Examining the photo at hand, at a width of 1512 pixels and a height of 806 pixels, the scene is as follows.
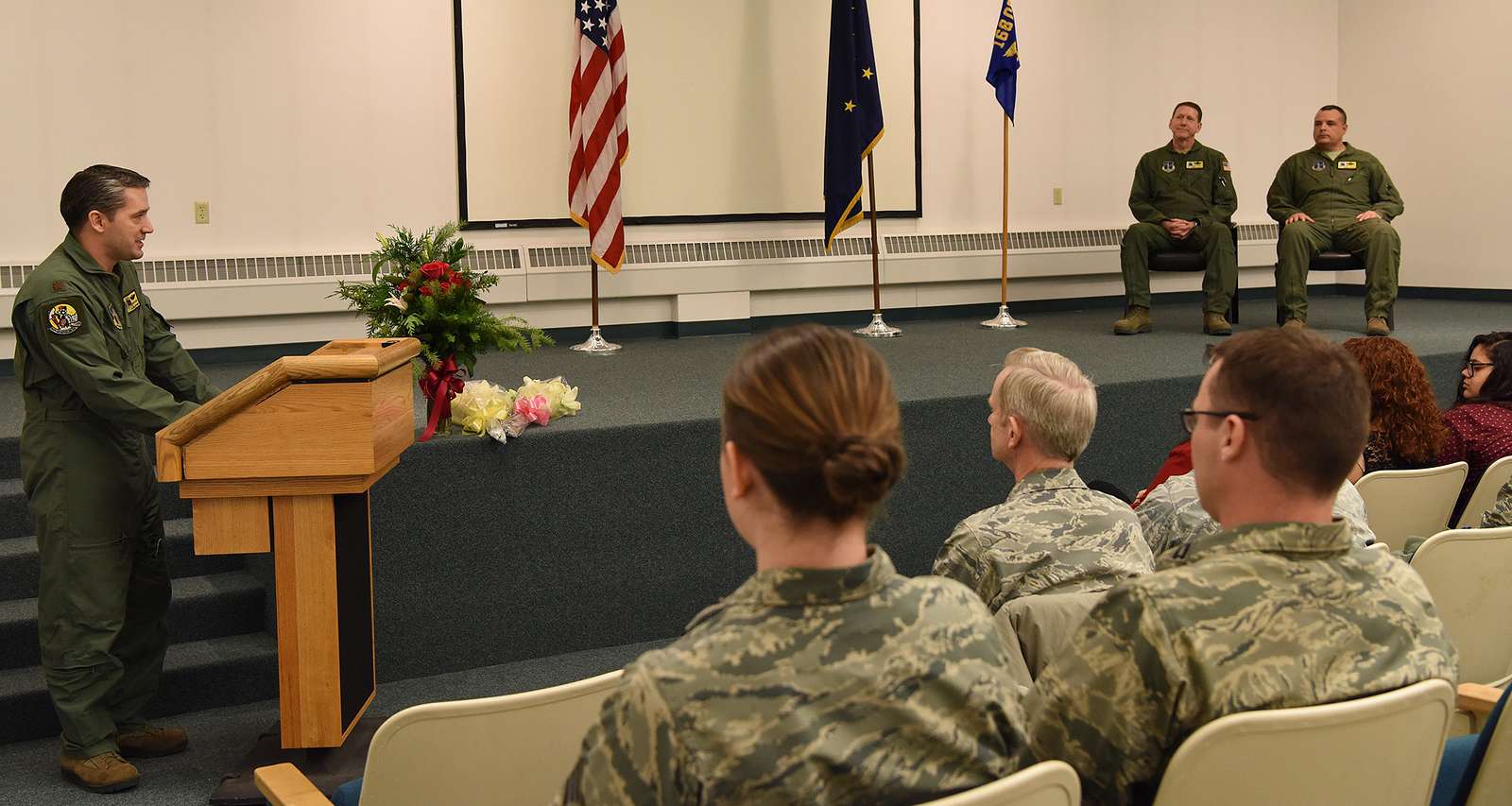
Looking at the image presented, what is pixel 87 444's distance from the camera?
124 inches

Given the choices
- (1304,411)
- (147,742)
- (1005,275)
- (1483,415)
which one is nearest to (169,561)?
(147,742)

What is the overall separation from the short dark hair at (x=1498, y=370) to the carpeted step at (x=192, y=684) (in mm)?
3639

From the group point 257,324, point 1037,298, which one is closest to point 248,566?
point 257,324

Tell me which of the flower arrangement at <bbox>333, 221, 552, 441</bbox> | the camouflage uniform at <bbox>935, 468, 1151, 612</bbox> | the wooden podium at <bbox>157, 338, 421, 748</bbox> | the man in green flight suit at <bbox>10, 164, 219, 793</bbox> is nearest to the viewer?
the camouflage uniform at <bbox>935, 468, 1151, 612</bbox>

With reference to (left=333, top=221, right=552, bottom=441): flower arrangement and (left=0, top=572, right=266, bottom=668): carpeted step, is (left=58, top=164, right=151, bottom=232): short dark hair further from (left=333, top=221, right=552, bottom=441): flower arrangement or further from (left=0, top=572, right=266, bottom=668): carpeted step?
(left=0, top=572, right=266, bottom=668): carpeted step

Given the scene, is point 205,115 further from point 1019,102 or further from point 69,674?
point 1019,102

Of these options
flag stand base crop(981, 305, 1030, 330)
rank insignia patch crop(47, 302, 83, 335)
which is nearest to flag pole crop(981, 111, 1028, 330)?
flag stand base crop(981, 305, 1030, 330)

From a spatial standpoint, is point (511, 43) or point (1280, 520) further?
point (511, 43)

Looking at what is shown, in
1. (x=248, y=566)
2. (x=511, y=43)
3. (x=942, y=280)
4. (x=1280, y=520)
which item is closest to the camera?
(x=1280, y=520)

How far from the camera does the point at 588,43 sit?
657cm

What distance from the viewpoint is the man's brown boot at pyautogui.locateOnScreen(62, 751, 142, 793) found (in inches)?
122

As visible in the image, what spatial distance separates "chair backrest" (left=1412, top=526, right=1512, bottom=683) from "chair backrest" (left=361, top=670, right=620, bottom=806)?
167 centimetres

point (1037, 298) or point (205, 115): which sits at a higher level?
point (205, 115)

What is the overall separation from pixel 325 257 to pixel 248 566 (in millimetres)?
2822
